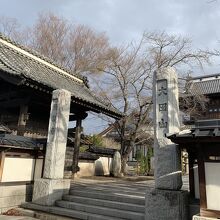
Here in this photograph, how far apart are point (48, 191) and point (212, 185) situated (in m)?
5.42

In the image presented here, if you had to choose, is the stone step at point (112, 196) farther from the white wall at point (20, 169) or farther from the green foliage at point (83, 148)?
the green foliage at point (83, 148)

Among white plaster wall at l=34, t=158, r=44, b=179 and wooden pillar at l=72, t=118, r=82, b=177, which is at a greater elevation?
wooden pillar at l=72, t=118, r=82, b=177

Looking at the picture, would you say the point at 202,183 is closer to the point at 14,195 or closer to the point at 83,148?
the point at 14,195

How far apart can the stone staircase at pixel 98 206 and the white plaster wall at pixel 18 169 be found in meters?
1.03

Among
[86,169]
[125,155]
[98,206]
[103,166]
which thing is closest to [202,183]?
[98,206]

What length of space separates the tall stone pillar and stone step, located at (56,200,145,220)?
516 mm

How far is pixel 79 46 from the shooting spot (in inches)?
1096

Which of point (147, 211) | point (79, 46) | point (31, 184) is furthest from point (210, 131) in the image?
point (79, 46)

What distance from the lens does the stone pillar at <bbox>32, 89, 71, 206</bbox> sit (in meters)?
8.68

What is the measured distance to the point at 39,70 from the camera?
45.9 feet

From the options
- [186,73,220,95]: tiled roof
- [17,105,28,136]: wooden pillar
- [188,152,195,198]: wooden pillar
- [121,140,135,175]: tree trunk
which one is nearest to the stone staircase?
[188,152,195,198]: wooden pillar

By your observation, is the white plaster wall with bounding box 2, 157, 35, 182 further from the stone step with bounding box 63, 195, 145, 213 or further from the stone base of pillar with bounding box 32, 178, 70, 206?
the stone step with bounding box 63, 195, 145, 213

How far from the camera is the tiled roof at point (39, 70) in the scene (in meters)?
11.1

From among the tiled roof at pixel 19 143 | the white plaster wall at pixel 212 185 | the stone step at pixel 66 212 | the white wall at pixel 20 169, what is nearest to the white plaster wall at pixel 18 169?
the white wall at pixel 20 169
